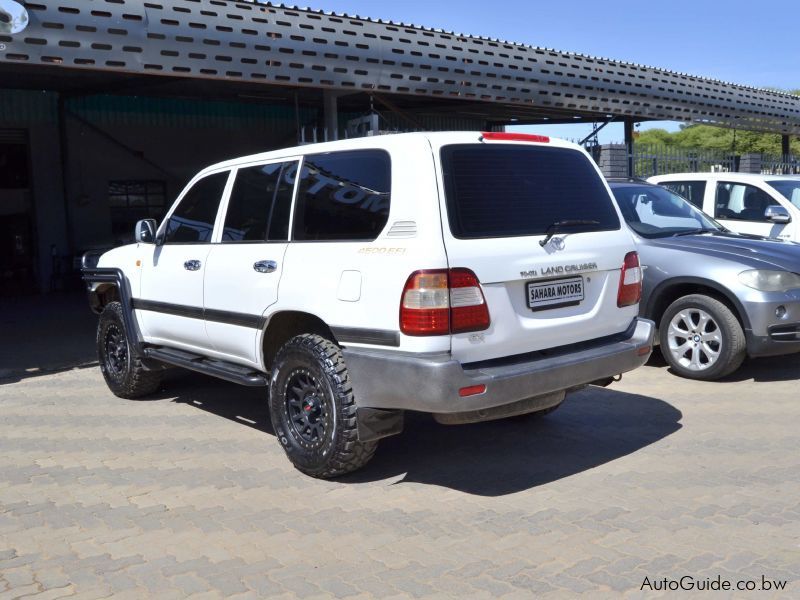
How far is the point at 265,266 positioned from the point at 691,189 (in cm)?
644

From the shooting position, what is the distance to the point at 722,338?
22.6ft

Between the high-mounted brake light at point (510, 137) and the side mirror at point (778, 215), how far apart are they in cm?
458

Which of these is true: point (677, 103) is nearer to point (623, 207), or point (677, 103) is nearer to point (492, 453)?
point (623, 207)

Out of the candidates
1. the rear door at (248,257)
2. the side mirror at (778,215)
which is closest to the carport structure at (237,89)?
the rear door at (248,257)

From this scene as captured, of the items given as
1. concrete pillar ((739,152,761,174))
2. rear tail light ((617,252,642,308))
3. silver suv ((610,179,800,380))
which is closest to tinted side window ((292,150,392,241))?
rear tail light ((617,252,642,308))

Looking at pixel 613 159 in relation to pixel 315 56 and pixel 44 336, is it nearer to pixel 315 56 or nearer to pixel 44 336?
pixel 315 56

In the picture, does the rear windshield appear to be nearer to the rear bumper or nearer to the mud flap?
the rear bumper

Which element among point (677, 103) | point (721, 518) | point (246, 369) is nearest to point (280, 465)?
point (246, 369)

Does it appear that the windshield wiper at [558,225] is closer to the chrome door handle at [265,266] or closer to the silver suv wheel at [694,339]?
the chrome door handle at [265,266]

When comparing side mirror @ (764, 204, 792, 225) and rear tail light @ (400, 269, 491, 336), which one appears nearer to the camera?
rear tail light @ (400, 269, 491, 336)

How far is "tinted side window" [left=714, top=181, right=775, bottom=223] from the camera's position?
9398 mm

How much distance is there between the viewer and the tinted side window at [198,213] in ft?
18.8

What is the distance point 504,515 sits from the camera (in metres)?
4.28

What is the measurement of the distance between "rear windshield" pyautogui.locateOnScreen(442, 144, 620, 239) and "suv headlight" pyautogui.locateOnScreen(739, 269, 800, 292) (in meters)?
2.28
